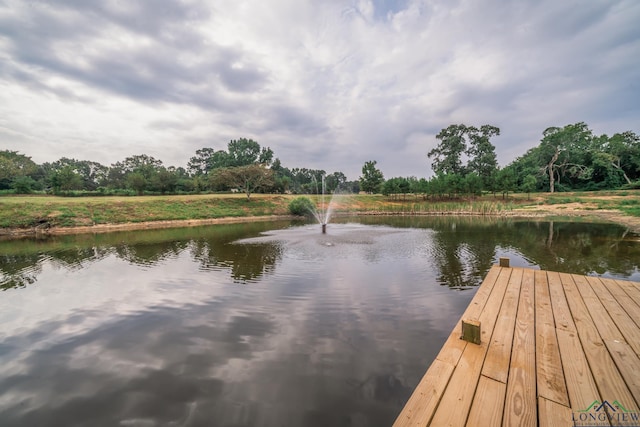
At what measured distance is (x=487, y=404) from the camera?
8.98 ft

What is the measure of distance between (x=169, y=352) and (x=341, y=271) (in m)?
6.52

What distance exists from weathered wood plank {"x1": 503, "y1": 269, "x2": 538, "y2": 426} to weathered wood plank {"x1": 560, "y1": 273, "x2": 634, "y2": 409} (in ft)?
1.94

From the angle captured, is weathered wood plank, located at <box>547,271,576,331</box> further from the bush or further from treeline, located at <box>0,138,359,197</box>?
treeline, located at <box>0,138,359,197</box>

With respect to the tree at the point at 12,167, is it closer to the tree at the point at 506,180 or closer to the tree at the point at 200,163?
the tree at the point at 200,163

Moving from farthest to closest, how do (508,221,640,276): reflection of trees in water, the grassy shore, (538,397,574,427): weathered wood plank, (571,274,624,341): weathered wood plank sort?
the grassy shore, (508,221,640,276): reflection of trees in water, (571,274,624,341): weathered wood plank, (538,397,574,427): weathered wood plank

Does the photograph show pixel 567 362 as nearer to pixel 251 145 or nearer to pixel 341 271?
pixel 341 271

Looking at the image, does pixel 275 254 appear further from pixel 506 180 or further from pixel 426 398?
pixel 506 180

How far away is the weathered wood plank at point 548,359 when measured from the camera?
9.35ft

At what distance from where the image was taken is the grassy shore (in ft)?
84.0

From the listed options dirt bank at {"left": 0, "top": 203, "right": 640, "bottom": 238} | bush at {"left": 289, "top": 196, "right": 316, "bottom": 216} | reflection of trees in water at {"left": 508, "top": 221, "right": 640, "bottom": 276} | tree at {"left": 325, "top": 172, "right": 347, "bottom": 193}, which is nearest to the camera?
reflection of trees in water at {"left": 508, "top": 221, "right": 640, "bottom": 276}

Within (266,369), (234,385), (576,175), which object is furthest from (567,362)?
(576,175)

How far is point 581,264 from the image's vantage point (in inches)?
408

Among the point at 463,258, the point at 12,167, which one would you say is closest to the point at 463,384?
the point at 463,258

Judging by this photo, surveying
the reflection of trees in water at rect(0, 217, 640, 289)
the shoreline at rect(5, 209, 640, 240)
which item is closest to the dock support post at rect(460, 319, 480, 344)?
the reflection of trees in water at rect(0, 217, 640, 289)
